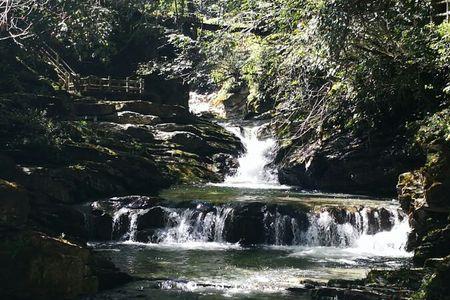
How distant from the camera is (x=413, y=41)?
1152cm

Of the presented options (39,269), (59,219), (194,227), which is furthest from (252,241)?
(39,269)

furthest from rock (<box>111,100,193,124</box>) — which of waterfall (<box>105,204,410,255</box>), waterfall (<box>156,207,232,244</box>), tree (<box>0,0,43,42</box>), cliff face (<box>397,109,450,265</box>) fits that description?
cliff face (<box>397,109,450,265</box>)

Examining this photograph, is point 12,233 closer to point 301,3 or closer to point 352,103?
point 301,3

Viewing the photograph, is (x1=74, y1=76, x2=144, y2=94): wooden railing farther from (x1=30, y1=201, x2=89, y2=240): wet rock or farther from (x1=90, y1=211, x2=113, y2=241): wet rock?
(x1=30, y1=201, x2=89, y2=240): wet rock

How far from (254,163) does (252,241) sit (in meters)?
12.4

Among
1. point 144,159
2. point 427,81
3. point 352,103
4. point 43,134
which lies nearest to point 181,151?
point 144,159

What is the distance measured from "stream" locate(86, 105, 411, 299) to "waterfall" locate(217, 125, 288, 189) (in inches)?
200

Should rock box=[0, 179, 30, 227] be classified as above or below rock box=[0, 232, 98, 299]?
above

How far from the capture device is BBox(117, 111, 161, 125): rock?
27.8m

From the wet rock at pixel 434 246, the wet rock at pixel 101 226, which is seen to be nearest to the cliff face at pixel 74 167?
the wet rock at pixel 101 226

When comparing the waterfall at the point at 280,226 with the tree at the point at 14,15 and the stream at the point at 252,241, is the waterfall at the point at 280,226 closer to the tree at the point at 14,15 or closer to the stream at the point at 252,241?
the stream at the point at 252,241

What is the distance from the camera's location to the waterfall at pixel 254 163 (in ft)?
83.1

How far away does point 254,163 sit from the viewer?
28188 millimetres

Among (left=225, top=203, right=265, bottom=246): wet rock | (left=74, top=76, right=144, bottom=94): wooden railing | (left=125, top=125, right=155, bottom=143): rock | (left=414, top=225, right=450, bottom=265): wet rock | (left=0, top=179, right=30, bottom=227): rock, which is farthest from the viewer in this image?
(left=74, top=76, right=144, bottom=94): wooden railing
